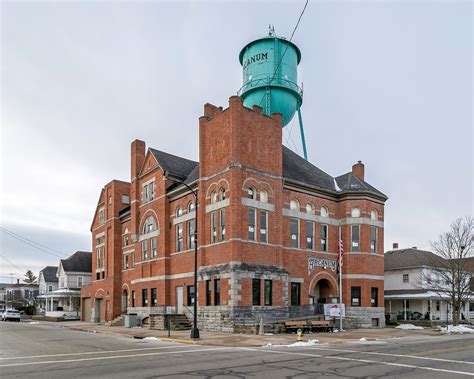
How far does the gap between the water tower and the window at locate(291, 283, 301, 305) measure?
49.3 feet

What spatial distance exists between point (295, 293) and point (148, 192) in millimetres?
16599

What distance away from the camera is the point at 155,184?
43438 mm

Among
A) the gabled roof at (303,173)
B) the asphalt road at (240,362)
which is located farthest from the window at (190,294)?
the asphalt road at (240,362)

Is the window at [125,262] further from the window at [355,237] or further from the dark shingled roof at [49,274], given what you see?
the dark shingled roof at [49,274]

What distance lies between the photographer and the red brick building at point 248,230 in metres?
33.3

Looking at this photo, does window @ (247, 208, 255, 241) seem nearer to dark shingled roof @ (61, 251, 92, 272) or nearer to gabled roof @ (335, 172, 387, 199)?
gabled roof @ (335, 172, 387, 199)

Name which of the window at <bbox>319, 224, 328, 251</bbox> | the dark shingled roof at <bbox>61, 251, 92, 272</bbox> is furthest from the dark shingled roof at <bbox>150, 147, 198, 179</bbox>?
the dark shingled roof at <bbox>61, 251, 92, 272</bbox>

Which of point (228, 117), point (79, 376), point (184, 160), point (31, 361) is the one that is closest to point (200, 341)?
point (31, 361)

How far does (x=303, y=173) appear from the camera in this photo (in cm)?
4122

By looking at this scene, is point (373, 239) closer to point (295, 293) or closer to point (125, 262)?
point (295, 293)

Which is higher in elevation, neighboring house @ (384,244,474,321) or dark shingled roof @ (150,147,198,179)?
dark shingled roof @ (150,147,198,179)

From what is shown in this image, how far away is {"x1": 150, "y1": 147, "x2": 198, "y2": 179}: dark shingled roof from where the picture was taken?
140 feet

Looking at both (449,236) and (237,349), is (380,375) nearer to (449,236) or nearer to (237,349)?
(237,349)

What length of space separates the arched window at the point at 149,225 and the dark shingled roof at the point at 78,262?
35.9m
